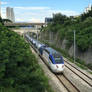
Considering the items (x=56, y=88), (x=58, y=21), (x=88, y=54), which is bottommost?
(x=56, y=88)

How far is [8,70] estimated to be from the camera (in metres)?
9.73

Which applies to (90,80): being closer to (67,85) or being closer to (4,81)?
(67,85)

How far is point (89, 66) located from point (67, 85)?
10.3m

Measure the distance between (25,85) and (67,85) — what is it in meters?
10.1

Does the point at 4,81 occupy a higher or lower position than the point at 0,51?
lower

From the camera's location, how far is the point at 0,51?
32.7 feet

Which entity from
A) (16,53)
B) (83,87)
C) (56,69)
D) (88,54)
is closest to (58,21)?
(88,54)

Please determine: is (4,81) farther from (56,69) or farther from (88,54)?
(88,54)

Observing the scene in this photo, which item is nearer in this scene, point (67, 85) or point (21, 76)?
point (21, 76)

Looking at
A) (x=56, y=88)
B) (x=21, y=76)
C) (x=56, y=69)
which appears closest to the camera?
(x=21, y=76)

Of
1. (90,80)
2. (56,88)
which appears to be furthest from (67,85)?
(90,80)

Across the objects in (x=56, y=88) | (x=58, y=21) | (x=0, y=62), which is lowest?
(x=56, y=88)

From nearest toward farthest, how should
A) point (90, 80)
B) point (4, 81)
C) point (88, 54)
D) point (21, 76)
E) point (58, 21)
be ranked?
1. point (4, 81)
2. point (21, 76)
3. point (90, 80)
4. point (88, 54)
5. point (58, 21)

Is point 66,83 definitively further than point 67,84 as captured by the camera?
Yes
